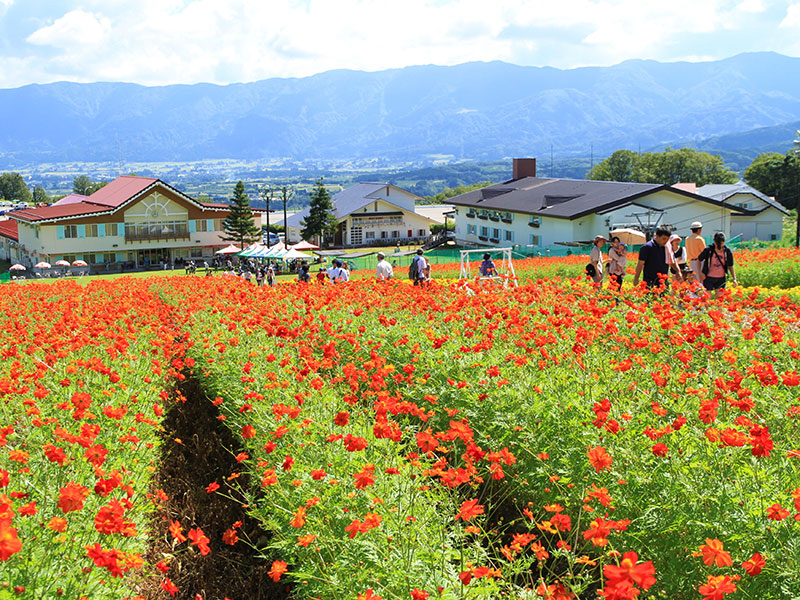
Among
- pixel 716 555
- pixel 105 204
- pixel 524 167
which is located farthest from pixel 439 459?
pixel 524 167

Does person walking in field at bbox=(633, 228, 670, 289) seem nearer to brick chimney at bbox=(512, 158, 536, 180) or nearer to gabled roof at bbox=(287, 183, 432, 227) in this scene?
brick chimney at bbox=(512, 158, 536, 180)

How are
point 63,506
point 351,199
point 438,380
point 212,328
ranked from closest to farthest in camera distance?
point 63,506
point 438,380
point 212,328
point 351,199

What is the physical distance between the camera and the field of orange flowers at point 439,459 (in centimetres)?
376

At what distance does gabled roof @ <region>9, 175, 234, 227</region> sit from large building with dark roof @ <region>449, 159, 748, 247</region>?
27.6m

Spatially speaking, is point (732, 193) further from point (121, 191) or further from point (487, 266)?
point (487, 266)

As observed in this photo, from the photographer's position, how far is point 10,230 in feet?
234

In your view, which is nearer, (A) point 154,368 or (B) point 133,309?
(A) point 154,368

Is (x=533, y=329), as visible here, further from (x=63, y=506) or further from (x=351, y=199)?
(x=351, y=199)

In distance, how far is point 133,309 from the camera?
11891 mm

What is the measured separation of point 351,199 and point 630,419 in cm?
8983

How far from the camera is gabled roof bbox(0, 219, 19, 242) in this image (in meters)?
68.8

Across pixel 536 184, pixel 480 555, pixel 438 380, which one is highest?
pixel 536 184

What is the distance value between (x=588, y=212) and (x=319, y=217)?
120 ft

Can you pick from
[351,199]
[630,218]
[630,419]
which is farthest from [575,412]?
[351,199]
